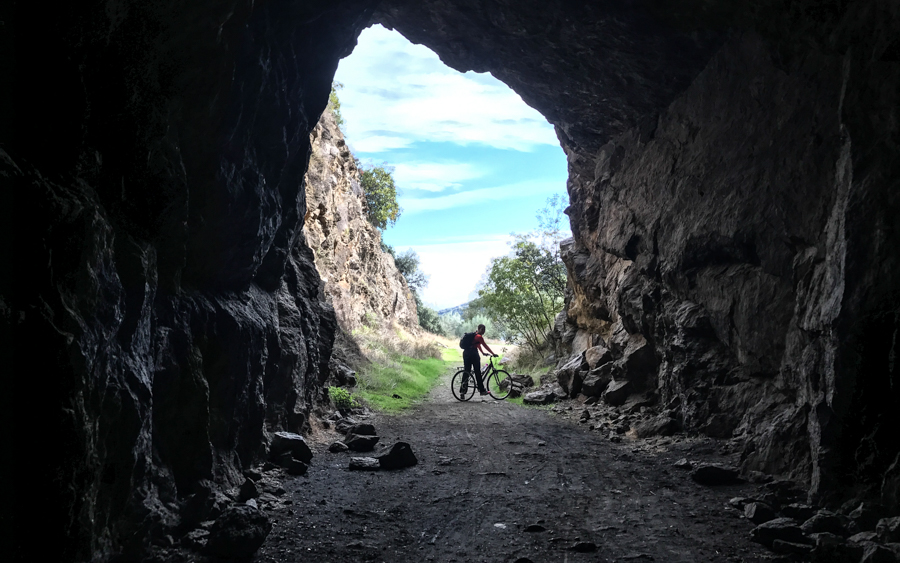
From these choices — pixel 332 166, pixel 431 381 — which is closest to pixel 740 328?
pixel 431 381

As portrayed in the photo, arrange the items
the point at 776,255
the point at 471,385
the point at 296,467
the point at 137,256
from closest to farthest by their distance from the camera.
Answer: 1. the point at 137,256
2. the point at 296,467
3. the point at 776,255
4. the point at 471,385

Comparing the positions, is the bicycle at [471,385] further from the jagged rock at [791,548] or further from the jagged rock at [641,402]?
the jagged rock at [791,548]

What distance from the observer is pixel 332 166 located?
25.0 metres

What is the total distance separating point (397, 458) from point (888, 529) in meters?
5.40

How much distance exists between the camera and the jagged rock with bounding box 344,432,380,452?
912cm

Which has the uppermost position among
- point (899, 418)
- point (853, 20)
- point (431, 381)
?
point (853, 20)

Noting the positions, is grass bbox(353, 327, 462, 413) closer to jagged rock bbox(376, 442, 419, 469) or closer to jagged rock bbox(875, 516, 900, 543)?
jagged rock bbox(376, 442, 419, 469)

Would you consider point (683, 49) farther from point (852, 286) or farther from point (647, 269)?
point (852, 286)

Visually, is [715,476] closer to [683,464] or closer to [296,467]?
[683,464]

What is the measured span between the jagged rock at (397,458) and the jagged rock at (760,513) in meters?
4.25

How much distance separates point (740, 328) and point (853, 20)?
14.0ft

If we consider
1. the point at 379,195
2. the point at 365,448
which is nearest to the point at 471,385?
the point at 365,448

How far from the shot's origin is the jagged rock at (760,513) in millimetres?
5501

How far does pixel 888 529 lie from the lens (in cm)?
463
